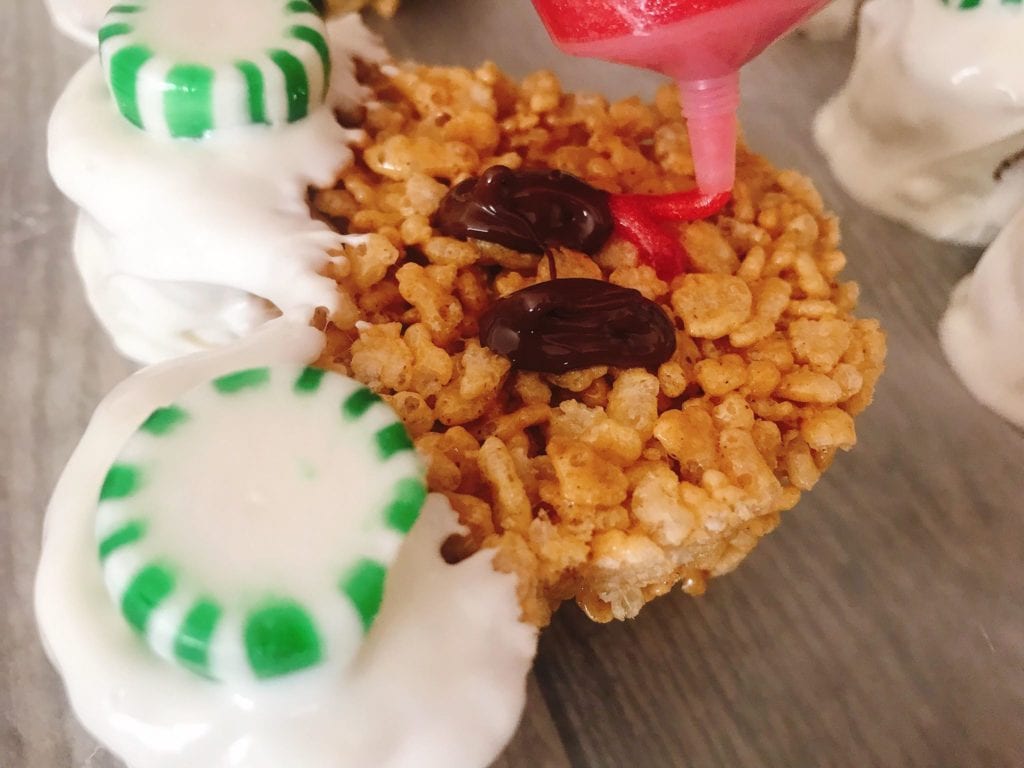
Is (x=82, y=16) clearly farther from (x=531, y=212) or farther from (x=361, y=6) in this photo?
(x=531, y=212)

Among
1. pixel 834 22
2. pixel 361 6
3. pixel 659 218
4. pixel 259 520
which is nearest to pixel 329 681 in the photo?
pixel 259 520

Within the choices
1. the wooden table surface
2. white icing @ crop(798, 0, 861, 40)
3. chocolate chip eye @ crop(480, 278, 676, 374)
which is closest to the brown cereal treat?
the wooden table surface

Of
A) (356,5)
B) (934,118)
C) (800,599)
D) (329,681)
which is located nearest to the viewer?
(329,681)

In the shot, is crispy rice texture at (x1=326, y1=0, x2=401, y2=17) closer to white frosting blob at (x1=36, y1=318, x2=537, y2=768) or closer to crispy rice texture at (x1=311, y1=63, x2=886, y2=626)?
crispy rice texture at (x1=311, y1=63, x2=886, y2=626)

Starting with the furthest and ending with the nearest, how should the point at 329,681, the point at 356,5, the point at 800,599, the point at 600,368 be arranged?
the point at 356,5 → the point at 800,599 → the point at 600,368 → the point at 329,681

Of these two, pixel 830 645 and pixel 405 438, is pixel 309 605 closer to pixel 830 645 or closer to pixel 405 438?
pixel 405 438

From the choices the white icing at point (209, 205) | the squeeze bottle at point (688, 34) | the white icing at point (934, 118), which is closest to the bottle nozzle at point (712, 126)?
the squeeze bottle at point (688, 34)

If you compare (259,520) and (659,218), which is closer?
(259,520)

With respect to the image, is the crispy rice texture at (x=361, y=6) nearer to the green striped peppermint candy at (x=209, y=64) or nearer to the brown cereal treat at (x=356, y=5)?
the brown cereal treat at (x=356, y=5)
